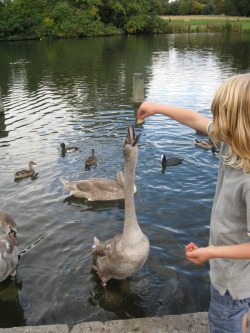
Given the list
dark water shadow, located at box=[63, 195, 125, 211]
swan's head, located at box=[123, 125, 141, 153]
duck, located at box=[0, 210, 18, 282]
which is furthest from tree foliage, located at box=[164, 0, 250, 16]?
duck, located at box=[0, 210, 18, 282]

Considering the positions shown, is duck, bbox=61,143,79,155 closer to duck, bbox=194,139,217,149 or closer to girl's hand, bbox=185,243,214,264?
duck, bbox=194,139,217,149

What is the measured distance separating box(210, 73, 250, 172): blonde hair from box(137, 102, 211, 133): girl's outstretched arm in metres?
0.60

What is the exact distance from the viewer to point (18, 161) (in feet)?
34.4

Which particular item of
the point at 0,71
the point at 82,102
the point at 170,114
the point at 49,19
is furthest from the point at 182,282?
the point at 49,19

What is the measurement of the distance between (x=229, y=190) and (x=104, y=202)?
6018 millimetres

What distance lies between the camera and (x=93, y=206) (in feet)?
27.1

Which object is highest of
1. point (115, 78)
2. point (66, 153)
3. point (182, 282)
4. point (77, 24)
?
point (77, 24)

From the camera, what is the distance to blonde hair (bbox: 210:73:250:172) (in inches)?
94.3

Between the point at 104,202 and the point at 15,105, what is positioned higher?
the point at 15,105

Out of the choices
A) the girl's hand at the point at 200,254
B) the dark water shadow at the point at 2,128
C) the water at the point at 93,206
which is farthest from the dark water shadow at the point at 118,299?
the dark water shadow at the point at 2,128

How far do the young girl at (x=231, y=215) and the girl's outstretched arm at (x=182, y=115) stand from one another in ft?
0.17

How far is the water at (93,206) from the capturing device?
16.8 feet

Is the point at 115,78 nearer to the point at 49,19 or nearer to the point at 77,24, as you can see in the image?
the point at 77,24

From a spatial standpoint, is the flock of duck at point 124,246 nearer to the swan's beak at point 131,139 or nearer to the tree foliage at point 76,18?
the swan's beak at point 131,139
